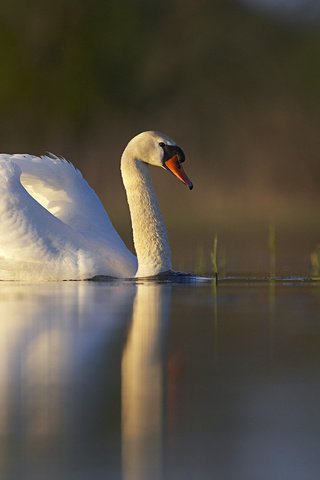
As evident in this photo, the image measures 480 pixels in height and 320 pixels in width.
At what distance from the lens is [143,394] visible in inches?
199

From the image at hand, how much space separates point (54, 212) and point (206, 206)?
25.0m

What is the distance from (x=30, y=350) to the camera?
5984 mm

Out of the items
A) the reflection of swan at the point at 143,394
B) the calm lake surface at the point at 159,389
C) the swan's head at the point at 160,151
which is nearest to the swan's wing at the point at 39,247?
the swan's head at the point at 160,151

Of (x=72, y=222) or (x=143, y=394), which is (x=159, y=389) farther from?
(x=72, y=222)

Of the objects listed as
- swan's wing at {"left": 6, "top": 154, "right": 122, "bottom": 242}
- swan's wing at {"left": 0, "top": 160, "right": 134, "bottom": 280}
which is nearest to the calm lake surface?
swan's wing at {"left": 0, "top": 160, "right": 134, "bottom": 280}

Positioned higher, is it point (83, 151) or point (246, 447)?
point (83, 151)

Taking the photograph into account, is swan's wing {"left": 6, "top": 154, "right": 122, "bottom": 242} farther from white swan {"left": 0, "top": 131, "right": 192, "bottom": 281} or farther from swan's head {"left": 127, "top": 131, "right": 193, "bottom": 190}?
swan's head {"left": 127, "top": 131, "right": 193, "bottom": 190}

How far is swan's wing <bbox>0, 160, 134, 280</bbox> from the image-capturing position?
905 cm

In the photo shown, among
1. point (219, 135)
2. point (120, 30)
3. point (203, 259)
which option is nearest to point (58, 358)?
point (203, 259)

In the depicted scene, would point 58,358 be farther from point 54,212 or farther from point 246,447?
point 54,212

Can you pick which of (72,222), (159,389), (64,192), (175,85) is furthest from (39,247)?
(175,85)

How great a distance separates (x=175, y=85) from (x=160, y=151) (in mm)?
43276

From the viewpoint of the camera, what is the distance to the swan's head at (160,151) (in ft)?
31.1

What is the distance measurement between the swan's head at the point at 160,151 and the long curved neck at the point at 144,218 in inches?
Result: 3.4
